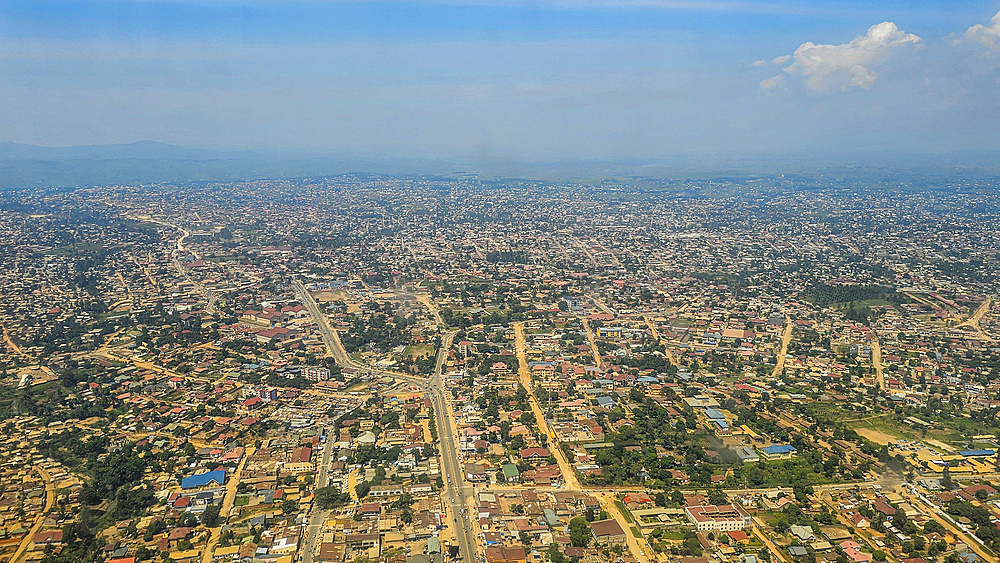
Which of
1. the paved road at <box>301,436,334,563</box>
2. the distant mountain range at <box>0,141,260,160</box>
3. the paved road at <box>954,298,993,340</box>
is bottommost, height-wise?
the paved road at <box>301,436,334,563</box>

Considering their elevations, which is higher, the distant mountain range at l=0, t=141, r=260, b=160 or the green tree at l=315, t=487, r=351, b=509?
the distant mountain range at l=0, t=141, r=260, b=160

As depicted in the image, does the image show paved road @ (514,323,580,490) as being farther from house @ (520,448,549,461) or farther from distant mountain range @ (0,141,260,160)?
distant mountain range @ (0,141,260,160)

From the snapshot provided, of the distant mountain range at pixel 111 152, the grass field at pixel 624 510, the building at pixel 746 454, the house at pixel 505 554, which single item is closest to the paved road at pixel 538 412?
the grass field at pixel 624 510

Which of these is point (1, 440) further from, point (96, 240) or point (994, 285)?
point (994, 285)

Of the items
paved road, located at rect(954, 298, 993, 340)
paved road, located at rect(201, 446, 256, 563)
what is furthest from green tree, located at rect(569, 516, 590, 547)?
paved road, located at rect(954, 298, 993, 340)

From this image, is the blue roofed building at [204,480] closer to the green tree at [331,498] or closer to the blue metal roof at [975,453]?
the green tree at [331,498]

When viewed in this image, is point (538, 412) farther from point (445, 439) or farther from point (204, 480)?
point (204, 480)
